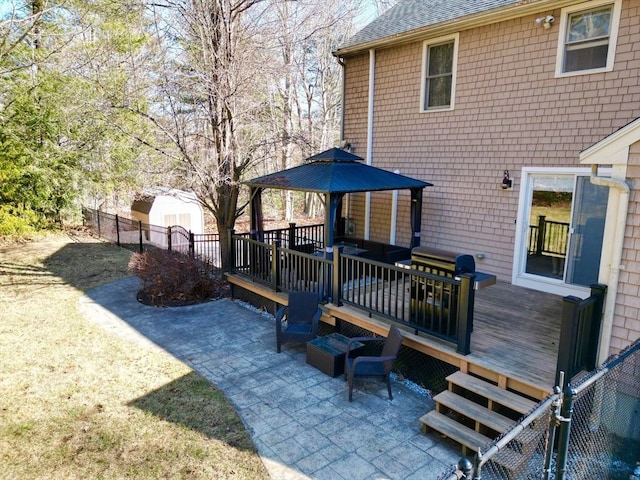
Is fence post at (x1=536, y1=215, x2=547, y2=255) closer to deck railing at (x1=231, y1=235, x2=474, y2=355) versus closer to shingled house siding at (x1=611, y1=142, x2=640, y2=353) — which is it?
deck railing at (x1=231, y1=235, x2=474, y2=355)

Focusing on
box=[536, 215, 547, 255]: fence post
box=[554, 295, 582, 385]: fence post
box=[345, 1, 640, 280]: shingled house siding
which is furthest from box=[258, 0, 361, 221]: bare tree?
box=[554, 295, 582, 385]: fence post

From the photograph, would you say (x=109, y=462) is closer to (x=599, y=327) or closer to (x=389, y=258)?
(x=599, y=327)

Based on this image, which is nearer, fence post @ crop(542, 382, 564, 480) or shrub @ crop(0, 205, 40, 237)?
fence post @ crop(542, 382, 564, 480)

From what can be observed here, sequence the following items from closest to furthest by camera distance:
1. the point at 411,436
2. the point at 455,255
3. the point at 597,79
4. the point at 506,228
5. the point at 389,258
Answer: the point at 411,436
the point at 455,255
the point at 597,79
the point at 506,228
the point at 389,258

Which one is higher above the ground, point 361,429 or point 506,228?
point 506,228

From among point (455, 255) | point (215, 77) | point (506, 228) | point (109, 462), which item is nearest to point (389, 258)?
point (506, 228)

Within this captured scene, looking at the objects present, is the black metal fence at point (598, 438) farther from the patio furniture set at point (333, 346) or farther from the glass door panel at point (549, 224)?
the glass door panel at point (549, 224)

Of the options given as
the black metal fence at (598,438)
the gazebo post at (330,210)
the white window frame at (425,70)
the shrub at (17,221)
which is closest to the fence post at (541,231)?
the white window frame at (425,70)

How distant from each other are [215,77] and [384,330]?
6.85m

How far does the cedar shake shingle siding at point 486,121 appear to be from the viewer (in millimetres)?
6766

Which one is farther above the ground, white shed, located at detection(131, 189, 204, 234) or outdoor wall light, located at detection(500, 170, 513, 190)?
outdoor wall light, located at detection(500, 170, 513, 190)

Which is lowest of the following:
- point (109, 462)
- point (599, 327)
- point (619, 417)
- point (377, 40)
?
point (109, 462)

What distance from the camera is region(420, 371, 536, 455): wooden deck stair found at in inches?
170

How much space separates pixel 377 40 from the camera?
368 inches
